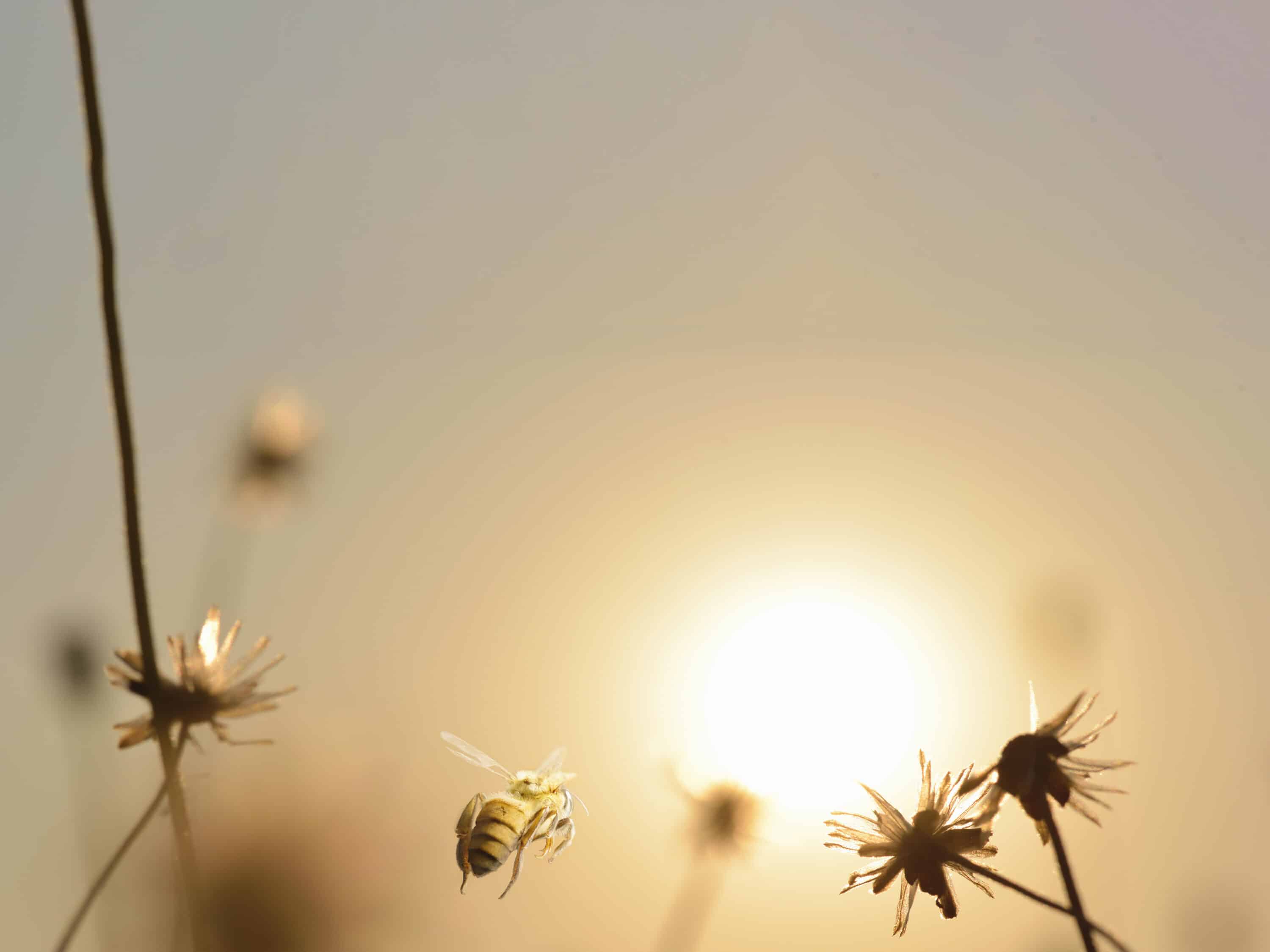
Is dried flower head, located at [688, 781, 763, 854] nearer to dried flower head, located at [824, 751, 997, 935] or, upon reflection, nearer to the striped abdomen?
the striped abdomen

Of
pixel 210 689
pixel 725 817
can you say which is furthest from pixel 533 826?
pixel 725 817

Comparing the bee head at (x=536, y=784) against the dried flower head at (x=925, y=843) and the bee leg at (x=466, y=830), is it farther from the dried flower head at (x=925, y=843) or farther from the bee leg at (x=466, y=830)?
the dried flower head at (x=925, y=843)

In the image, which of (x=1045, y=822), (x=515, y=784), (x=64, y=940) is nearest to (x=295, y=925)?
(x=515, y=784)

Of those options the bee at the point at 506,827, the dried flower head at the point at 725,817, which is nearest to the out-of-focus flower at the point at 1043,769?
the bee at the point at 506,827

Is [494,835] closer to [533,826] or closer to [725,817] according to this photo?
[533,826]

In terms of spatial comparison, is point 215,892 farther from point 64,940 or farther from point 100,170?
point 100,170
